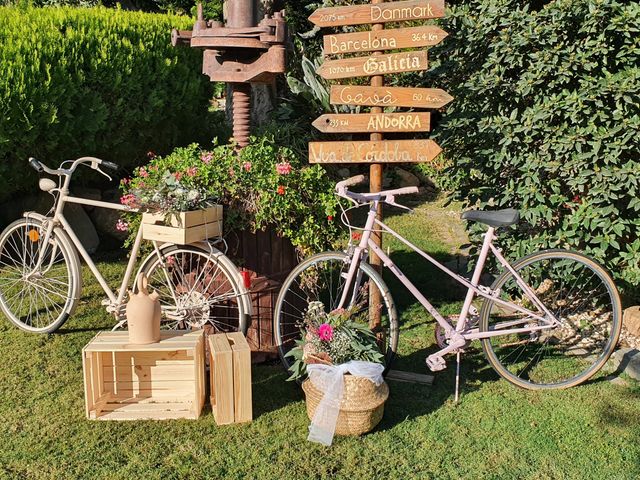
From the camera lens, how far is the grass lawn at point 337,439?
3545 millimetres

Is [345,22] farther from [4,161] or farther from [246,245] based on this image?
[4,161]

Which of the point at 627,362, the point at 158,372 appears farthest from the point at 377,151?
the point at 627,362

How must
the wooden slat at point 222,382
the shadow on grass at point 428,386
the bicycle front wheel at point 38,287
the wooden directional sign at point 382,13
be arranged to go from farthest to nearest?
the bicycle front wheel at point 38,287, the wooden directional sign at point 382,13, the shadow on grass at point 428,386, the wooden slat at point 222,382

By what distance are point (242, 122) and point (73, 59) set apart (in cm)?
228

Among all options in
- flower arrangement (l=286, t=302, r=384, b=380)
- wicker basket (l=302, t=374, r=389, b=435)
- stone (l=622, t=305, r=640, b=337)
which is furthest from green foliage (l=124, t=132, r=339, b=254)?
stone (l=622, t=305, r=640, b=337)

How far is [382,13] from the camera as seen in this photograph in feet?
14.8

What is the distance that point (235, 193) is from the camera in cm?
456

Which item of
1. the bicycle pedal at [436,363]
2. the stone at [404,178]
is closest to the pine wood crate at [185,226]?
the bicycle pedal at [436,363]

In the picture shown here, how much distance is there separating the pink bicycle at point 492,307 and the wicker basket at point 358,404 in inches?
21.4

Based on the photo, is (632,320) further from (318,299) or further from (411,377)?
(318,299)

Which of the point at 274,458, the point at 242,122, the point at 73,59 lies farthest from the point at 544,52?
the point at 73,59

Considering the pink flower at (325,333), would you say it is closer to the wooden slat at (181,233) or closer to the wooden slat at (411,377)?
the wooden slat at (411,377)

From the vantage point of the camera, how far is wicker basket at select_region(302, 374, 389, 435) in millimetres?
3766

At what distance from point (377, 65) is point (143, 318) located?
224 cm
